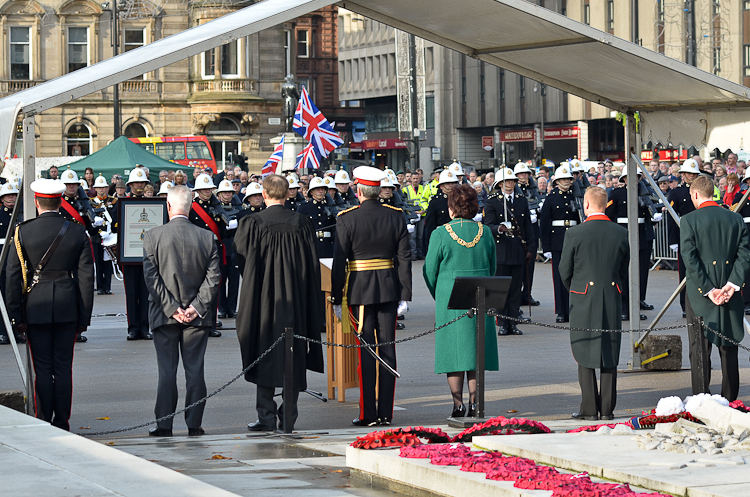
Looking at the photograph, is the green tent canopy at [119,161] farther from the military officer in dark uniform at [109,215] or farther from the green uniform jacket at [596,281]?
the green uniform jacket at [596,281]

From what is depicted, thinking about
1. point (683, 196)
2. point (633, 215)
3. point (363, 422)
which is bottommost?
point (363, 422)

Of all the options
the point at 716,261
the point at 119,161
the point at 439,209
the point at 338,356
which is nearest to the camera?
the point at 716,261

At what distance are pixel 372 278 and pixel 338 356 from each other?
1198 mm

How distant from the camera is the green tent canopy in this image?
3538 cm

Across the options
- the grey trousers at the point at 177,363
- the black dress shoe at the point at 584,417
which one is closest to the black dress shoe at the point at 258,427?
the grey trousers at the point at 177,363

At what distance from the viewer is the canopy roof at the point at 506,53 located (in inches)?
352

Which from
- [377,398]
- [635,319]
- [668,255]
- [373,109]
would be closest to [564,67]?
[635,319]

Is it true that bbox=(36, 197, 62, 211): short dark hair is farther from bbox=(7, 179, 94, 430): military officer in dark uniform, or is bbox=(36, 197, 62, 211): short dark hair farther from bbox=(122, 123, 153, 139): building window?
bbox=(122, 123, 153, 139): building window

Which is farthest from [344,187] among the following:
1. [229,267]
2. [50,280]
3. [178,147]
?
[178,147]

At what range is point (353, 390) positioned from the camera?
1178 centimetres

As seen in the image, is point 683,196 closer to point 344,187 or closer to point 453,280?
point 344,187

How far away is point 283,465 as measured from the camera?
763cm

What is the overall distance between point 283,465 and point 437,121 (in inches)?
2924

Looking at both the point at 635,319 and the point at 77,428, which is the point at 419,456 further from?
the point at 635,319
